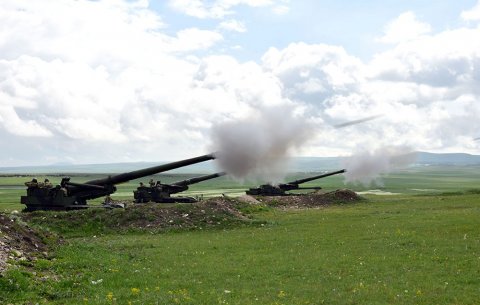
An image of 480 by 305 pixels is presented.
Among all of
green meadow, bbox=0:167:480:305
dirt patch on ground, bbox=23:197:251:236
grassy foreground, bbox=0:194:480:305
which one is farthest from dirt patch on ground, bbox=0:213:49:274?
dirt patch on ground, bbox=23:197:251:236

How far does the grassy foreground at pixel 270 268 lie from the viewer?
46.5 ft

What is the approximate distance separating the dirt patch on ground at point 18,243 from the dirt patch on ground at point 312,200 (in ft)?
95.5

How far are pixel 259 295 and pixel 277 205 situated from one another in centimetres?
3506

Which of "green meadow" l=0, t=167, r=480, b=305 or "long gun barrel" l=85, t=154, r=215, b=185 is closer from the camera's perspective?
"green meadow" l=0, t=167, r=480, b=305

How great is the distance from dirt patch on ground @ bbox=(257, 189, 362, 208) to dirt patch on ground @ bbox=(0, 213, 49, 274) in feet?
95.5

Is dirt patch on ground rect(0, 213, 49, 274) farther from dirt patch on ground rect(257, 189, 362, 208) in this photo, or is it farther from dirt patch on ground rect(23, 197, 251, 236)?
dirt patch on ground rect(257, 189, 362, 208)

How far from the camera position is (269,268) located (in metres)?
18.7

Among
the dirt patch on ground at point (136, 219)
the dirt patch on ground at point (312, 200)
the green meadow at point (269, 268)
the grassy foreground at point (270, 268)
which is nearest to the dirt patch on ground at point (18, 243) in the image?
the green meadow at point (269, 268)

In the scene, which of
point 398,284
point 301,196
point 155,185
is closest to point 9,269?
point 398,284

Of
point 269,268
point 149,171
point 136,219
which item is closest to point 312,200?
point 149,171

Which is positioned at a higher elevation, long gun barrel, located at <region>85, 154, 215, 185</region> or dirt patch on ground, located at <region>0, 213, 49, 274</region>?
long gun barrel, located at <region>85, 154, 215, 185</region>

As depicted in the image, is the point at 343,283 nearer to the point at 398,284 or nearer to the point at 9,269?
the point at 398,284

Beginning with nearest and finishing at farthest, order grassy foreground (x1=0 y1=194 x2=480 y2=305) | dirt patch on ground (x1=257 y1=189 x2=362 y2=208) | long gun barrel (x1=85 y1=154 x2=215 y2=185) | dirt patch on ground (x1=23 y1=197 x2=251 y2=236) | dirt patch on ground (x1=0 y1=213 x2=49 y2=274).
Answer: grassy foreground (x1=0 y1=194 x2=480 y2=305) → dirt patch on ground (x1=0 y1=213 x2=49 y2=274) → long gun barrel (x1=85 y1=154 x2=215 y2=185) → dirt patch on ground (x1=23 y1=197 x2=251 y2=236) → dirt patch on ground (x1=257 y1=189 x2=362 y2=208)

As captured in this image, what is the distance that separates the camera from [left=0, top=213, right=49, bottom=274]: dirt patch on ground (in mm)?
18141
